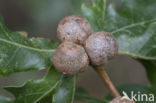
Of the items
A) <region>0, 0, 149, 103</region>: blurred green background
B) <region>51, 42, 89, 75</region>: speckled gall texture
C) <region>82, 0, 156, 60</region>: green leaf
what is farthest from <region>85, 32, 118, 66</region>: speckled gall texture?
<region>0, 0, 149, 103</region>: blurred green background

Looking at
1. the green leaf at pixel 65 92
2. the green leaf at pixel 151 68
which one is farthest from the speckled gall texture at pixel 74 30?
the green leaf at pixel 151 68

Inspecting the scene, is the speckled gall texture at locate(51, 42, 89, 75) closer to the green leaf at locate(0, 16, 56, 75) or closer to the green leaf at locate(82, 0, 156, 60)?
the green leaf at locate(0, 16, 56, 75)

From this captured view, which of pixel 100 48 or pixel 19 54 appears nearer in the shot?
pixel 100 48

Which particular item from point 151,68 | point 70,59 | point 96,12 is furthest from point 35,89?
point 151,68

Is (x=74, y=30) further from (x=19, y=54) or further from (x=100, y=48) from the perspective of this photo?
(x=19, y=54)

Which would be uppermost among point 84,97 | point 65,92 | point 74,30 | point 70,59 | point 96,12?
point 96,12

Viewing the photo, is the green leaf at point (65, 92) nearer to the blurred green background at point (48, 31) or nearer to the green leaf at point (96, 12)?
the green leaf at point (96, 12)

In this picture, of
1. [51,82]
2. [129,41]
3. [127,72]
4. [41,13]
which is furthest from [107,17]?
[127,72]
